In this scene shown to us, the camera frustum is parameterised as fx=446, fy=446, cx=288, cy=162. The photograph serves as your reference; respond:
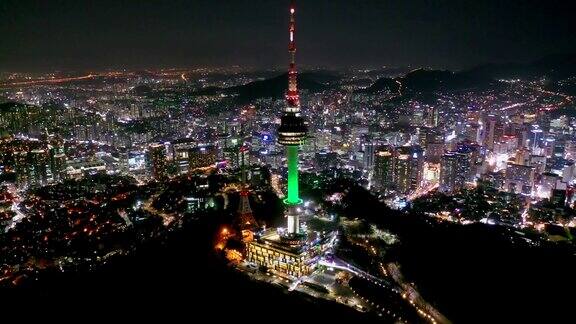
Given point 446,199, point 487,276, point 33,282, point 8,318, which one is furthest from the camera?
point 446,199

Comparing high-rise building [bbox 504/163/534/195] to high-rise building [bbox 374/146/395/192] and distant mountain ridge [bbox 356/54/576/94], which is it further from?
distant mountain ridge [bbox 356/54/576/94]

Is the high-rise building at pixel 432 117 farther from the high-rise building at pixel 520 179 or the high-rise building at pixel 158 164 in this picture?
the high-rise building at pixel 158 164

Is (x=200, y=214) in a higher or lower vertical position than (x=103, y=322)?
higher

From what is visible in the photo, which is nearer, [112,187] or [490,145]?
[112,187]

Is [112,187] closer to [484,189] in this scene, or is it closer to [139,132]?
[139,132]

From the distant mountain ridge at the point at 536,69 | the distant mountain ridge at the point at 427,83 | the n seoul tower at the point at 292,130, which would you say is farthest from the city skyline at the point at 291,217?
the distant mountain ridge at the point at 536,69

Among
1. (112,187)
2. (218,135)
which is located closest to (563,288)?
(112,187)

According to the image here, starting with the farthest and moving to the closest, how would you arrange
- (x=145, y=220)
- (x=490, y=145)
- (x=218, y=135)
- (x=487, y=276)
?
(x=218, y=135)
(x=490, y=145)
(x=145, y=220)
(x=487, y=276)

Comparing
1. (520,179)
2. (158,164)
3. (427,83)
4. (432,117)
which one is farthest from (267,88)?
(520,179)
